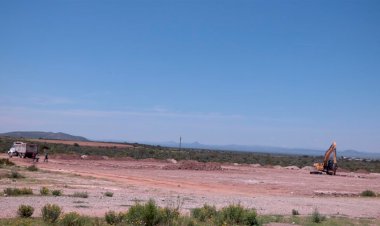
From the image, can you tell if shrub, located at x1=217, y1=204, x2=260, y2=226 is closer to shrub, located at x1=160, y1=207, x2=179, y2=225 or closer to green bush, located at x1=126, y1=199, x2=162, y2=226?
shrub, located at x1=160, y1=207, x2=179, y2=225

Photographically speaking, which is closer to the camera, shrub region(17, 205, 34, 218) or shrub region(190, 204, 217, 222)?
shrub region(17, 205, 34, 218)

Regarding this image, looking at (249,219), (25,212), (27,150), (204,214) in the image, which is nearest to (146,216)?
(204,214)

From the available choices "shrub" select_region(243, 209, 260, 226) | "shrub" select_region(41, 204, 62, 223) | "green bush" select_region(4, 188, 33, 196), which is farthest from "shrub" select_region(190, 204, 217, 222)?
"green bush" select_region(4, 188, 33, 196)

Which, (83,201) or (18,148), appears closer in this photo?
(83,201)

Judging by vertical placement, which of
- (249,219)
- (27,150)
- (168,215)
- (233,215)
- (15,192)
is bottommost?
(15,192)

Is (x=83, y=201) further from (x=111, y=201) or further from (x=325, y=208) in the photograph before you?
(x=325, y=208)

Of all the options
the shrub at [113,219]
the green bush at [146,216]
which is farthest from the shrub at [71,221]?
the green bush at [146,216]

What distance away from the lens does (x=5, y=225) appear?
574 inches

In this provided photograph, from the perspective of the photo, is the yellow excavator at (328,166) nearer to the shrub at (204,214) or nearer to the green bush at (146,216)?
the shrub at (204,214)

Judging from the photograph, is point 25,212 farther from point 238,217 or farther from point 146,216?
point 238,217

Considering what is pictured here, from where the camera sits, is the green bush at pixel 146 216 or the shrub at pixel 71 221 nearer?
the shrub at pixel 71 221

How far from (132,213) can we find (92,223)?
134 centimetres

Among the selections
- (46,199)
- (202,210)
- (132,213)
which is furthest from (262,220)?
(46,199)

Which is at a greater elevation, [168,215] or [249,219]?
[168,215]
